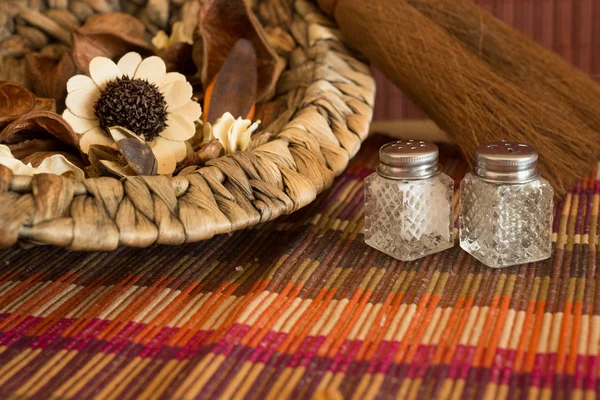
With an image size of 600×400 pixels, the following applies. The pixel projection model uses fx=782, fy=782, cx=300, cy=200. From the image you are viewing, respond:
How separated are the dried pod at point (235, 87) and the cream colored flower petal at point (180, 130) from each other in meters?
0.05

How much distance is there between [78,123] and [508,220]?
0.34m

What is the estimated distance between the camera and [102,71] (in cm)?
65

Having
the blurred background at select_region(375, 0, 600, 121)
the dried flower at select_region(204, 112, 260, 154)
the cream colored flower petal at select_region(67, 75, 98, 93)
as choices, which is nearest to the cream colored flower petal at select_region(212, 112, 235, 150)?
the dried flower at select_region(204, 112, 260, 154)

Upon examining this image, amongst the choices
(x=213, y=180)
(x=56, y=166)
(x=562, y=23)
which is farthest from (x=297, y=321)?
(x=562, y=23)

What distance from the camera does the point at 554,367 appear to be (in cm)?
45

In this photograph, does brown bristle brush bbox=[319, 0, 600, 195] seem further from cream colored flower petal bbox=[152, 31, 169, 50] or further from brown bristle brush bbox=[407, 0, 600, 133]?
cream colored flower petal bbox=[152, 31, 169, 50]

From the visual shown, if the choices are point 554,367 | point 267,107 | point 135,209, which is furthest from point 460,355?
point 267,107

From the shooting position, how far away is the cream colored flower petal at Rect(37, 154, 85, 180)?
576mm

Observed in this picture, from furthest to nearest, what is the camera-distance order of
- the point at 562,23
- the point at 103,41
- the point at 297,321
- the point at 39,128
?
1. the point at 562,23
2. the point at 103,41
3. the point at 39,128
4. the point at 297,321

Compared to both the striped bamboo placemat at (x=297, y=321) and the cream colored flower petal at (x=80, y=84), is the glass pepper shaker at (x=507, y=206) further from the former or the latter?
the cream colored flower petal at (x=80, y=84)

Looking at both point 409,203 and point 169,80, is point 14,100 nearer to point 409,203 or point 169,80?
point 169,80

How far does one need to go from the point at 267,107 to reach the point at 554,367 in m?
0.40

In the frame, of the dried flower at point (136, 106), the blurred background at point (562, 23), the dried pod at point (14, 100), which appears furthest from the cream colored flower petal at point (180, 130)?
the blurred background at point (562, 23)

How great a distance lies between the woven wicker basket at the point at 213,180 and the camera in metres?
0.48
